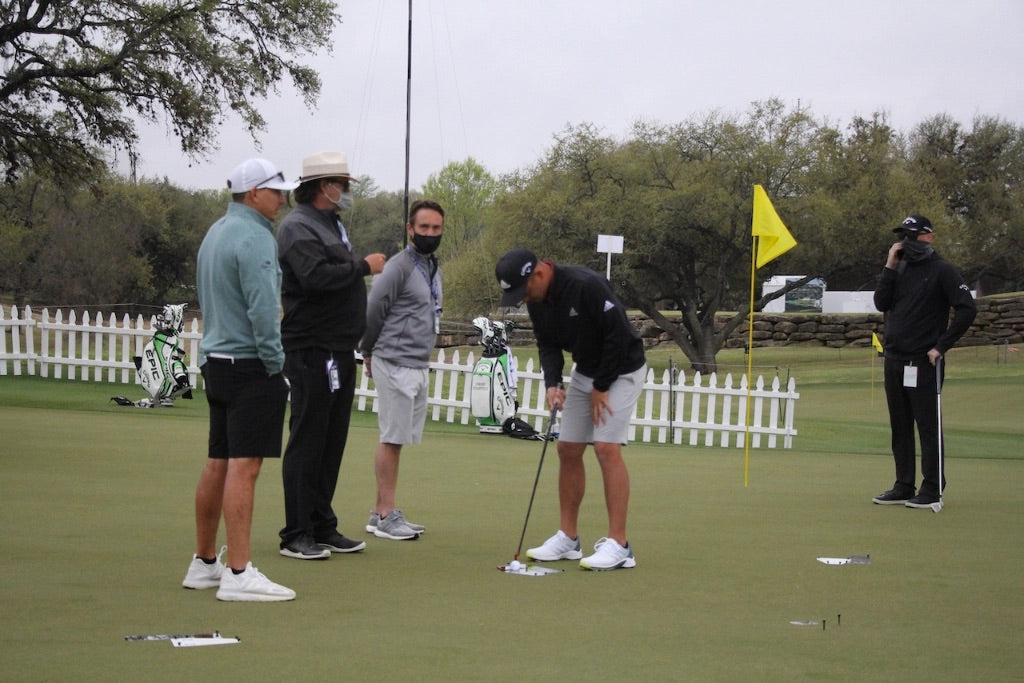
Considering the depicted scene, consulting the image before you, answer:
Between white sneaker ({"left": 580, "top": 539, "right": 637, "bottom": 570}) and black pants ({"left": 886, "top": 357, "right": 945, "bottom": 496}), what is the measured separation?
3.57m

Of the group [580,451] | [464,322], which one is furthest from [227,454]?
[464,322]

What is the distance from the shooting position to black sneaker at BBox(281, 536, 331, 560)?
21.5 ft

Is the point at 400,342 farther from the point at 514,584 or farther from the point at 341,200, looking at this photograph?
the point at 514,584

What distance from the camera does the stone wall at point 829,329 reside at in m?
47.4

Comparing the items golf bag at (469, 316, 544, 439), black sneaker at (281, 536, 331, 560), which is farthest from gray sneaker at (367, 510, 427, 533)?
golf bag at (469, 316, 544, 439)

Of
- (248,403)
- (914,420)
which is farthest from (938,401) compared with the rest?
(248,403)

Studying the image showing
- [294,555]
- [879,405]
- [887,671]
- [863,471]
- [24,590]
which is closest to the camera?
[887,671]

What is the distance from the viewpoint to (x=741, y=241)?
39.9 metres

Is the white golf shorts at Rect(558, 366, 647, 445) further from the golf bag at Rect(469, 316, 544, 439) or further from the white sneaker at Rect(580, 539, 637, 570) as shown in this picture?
the golf bag at Rect(469, 316, 544, 439)

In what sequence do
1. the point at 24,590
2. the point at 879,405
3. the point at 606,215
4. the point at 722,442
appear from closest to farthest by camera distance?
1. the point at 24,590
2. the point at 722,442
3. the point at 879,405
4. the point at 606,215

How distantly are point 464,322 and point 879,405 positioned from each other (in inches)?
1023

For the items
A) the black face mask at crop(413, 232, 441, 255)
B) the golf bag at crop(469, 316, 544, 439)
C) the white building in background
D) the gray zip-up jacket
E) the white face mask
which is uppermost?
the white building in background

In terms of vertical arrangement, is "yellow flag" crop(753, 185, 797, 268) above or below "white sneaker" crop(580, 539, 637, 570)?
above

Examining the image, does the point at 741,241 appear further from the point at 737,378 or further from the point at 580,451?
the point at 580,451
